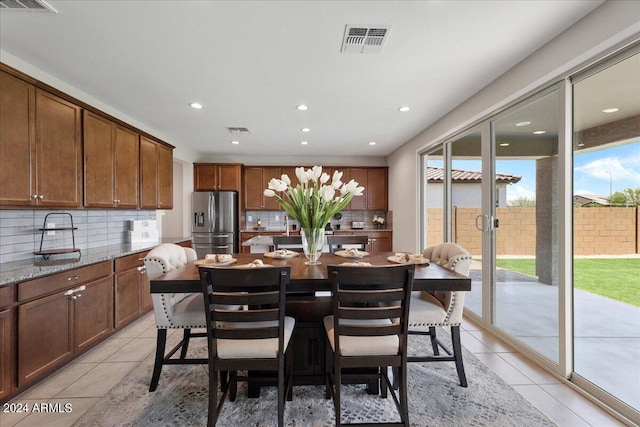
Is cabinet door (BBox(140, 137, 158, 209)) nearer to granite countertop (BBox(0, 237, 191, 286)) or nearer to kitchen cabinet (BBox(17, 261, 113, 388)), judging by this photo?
granite countertop (BBox(0, 237, 191, 286))

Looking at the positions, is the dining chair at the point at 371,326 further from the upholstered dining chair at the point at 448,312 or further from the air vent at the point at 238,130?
the air vent at the point at 238,130

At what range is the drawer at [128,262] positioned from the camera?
3092 millimetres

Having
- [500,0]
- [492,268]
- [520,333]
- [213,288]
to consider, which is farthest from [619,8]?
[213,288]

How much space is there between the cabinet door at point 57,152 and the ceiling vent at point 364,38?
2.49m

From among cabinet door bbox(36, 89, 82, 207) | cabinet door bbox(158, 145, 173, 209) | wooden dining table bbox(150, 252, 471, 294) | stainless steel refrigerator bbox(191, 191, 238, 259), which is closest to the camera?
wooden dining table bbox(150, 252, 471, 294)

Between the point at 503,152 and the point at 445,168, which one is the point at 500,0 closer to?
the point at 503,152

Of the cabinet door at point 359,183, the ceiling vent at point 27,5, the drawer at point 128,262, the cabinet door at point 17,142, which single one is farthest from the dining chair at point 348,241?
the cabinet door at point 359,183

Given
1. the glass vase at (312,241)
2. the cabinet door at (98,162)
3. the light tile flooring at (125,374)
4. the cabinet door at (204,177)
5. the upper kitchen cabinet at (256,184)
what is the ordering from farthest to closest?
1. the upper kitchen cabinet at (256,184)
2. the cabinet door at (204,177)
3. the cabinet door at (98,162)
4. the glass vase at (312,241)
5. the light tile flooring at (125,374)

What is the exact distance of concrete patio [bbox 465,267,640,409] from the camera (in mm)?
1954

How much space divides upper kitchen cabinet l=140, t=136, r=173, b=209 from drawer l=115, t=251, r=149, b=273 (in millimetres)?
830

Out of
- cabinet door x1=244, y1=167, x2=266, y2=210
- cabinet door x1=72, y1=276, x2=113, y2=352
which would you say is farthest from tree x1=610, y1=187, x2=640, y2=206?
cabinet door x1=244, y1=167, x2=266, y2=210

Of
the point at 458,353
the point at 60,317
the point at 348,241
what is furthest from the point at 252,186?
the point at 458,353

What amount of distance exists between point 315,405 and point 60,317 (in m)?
2.07

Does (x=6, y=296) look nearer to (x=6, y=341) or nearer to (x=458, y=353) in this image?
(x=6, y=341)
